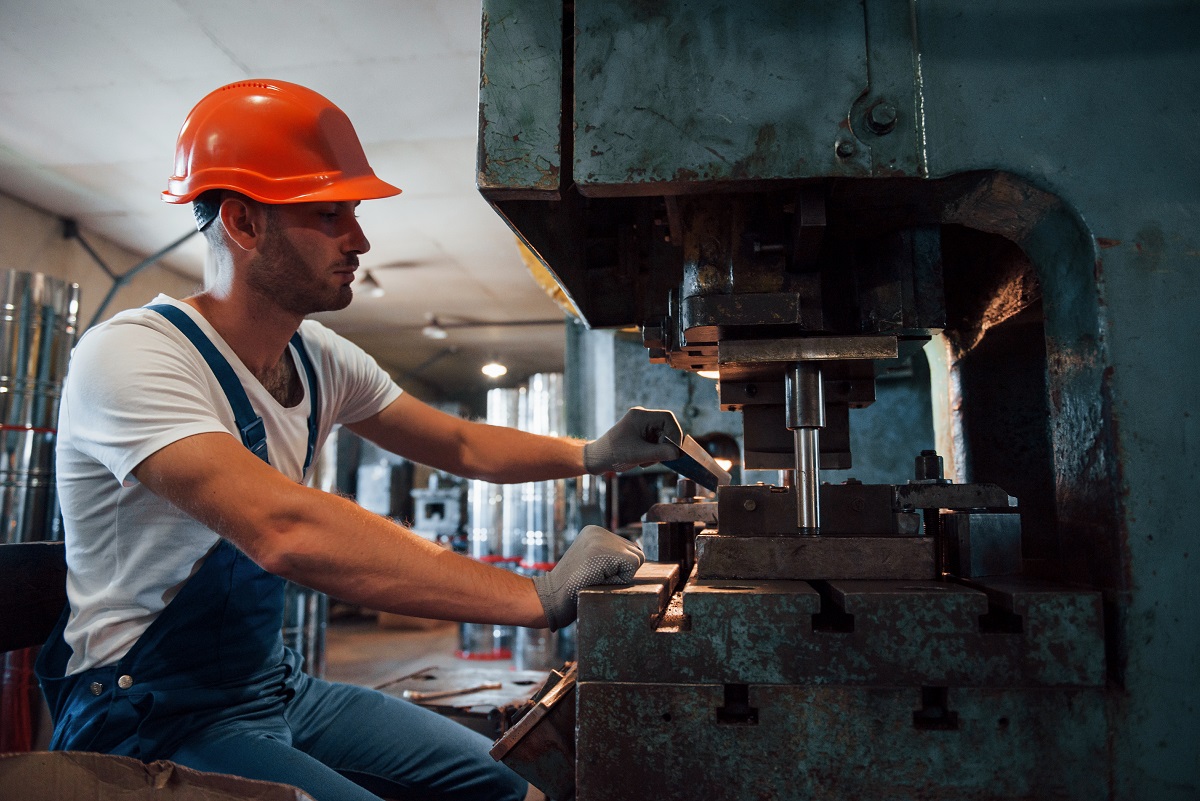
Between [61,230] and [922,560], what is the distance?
5814mm

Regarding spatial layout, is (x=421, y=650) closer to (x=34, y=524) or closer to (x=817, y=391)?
(x=34, y=524)

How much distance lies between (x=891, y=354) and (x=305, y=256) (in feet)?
3.37

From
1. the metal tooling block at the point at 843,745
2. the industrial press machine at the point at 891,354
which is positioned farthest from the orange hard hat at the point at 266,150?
the metal tooling block at the point at 843,745

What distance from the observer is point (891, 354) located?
1.09 m

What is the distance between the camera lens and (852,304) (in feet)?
4.04

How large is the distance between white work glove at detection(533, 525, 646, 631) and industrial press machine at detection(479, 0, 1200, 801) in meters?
0.07

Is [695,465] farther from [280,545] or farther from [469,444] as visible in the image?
[280,545]

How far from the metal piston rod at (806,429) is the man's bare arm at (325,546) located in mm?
414

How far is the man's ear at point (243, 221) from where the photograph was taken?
1.38 m

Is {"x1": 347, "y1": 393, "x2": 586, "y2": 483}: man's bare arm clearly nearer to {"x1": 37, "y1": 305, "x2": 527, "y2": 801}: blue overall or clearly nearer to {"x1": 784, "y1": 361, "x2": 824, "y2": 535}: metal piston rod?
{"x1": 37, "y1": 305, "x2": 527, "y2": 801}: blue overall

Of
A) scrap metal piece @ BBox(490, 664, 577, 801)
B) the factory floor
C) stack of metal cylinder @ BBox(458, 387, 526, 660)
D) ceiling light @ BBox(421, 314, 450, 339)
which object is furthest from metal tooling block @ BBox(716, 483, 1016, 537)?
ceiling light @ BBox(421, 314, 450, 339)

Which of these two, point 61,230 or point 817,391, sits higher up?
point 61,230

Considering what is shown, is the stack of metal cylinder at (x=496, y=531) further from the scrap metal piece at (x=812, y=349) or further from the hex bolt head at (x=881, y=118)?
the hex bolt head at (x=881, y=118)

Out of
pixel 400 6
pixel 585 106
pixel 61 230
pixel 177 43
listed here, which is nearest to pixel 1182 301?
pixel 585 106
